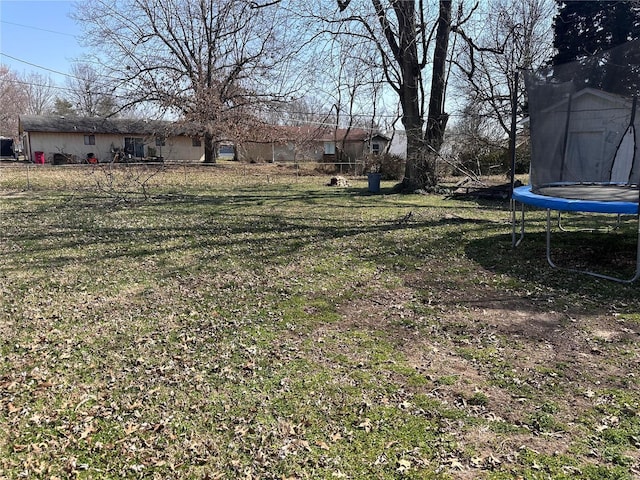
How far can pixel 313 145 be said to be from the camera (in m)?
38.8

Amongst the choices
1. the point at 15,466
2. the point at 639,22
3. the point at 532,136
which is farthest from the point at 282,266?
the point at 639,22

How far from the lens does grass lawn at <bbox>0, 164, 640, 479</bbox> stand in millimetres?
2320

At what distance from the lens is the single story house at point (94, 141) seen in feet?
111

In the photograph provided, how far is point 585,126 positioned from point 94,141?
3621 centimetres

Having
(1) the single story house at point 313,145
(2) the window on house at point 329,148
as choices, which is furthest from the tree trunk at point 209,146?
(2) the window on house at point 329,148

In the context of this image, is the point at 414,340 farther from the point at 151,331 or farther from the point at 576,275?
the point at 576,275

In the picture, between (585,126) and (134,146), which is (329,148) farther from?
(585,126)

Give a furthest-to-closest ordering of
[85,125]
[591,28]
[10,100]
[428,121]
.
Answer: [10,100]
[85,125]
[591,28]
[428,121]

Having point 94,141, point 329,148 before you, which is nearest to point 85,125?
point 94,141

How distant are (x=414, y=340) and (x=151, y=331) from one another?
7.32 ft

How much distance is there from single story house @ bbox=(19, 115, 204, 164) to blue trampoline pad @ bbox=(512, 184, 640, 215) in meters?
30.1

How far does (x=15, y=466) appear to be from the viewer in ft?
7.29

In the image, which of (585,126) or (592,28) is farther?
(592,28)

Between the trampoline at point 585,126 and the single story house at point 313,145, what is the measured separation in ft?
88.6
